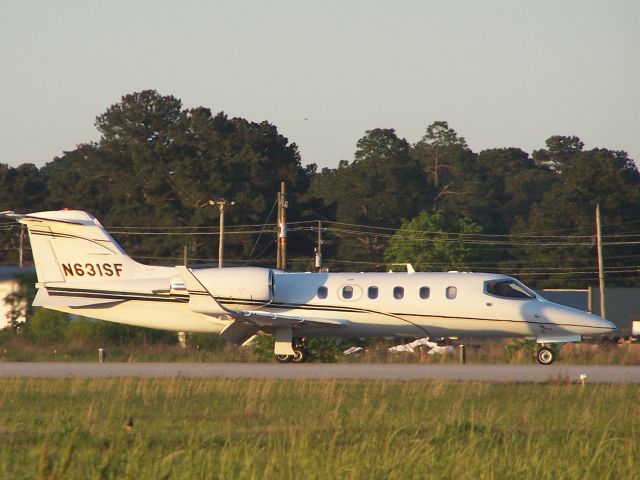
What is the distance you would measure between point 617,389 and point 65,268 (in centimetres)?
1524

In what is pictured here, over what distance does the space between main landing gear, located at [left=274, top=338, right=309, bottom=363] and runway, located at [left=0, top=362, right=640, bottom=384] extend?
0.71 m

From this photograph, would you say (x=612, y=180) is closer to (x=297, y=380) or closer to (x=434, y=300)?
(x=434, y=300)

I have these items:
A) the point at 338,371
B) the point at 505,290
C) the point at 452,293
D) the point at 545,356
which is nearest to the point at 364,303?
the point at 452,293

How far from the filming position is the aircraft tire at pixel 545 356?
2725 centimetres

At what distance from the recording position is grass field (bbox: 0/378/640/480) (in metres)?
9.87

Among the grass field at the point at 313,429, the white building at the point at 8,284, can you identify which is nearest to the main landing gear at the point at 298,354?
the grass field at the point at 313,429

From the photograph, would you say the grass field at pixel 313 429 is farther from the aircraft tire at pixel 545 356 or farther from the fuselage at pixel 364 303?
the aircraft tire at pixel 545 356

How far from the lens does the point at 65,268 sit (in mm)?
28750

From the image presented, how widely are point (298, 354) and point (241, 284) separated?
2.41m

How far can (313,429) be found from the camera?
13.4 m

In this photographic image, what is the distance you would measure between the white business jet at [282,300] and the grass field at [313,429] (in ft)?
22.3

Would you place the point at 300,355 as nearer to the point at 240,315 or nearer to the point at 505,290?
the point at 240,315

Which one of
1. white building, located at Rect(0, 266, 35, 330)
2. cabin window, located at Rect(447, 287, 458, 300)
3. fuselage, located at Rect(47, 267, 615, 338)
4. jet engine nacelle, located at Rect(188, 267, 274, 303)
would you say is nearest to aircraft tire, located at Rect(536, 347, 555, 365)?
fuselage, located at Rect(47, 267, 615, 338)

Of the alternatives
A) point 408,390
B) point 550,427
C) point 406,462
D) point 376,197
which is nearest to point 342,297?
point 408,390
